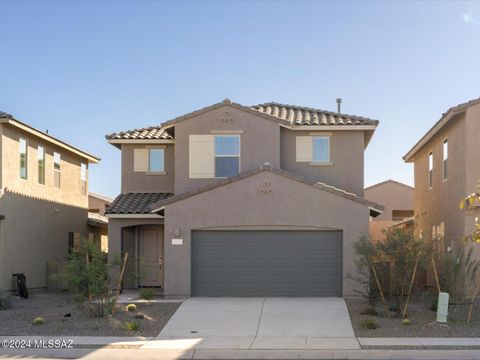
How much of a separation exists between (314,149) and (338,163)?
0.97 m

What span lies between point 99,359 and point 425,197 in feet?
59.7

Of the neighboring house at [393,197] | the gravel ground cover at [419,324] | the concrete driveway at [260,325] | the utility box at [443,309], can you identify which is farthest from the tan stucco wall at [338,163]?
the neighboring house at [393,197]

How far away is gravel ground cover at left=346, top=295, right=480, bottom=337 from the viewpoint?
1481 cm

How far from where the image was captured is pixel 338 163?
22.9 meters

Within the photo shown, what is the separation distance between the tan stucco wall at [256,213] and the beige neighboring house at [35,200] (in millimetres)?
5687

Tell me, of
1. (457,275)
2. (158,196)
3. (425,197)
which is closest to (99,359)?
(457,275)

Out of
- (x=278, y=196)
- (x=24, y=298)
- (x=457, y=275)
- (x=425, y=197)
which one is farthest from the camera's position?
(x=425, y=197)

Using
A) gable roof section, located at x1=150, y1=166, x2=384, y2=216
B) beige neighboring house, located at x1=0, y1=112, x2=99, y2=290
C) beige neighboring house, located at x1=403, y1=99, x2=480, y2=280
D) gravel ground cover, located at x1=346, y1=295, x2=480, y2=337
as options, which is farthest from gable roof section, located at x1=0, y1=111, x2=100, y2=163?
beige neighboring house, located at x1=403, y1=99, x2=480, y2=280

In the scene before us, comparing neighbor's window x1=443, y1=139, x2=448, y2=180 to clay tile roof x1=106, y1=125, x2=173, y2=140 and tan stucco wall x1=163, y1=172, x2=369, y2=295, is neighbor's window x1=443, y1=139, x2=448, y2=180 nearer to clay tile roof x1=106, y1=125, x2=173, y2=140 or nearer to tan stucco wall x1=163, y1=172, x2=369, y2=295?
tan stucco wall x1=163, y1=172, x2=369, y2=295

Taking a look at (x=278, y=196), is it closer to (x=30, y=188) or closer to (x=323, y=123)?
(x=323, y=123)

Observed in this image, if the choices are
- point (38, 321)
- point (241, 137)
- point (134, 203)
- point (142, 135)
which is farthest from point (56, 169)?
point (38, 321)

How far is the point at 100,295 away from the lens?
1678 centimetres

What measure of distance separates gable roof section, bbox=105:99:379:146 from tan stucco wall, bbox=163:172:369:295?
338 centimetres

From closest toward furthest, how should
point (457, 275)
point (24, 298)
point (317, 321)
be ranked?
1. point (317, 321)
2. point (457, 275)
3. point (24, 298)
